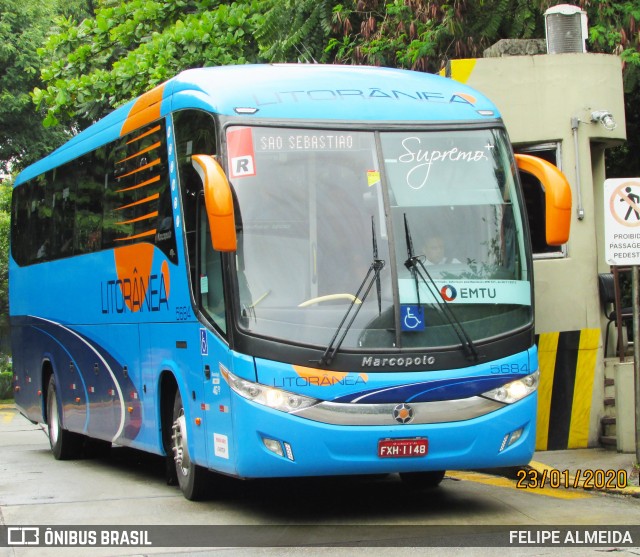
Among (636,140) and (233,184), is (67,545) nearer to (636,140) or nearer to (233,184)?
(233,184)

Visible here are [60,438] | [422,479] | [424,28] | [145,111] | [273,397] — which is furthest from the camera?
[424,28]

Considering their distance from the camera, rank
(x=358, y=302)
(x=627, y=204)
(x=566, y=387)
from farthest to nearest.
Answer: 1. (x=566, y=387)
2. (x=627, y=204)
3. (x=358, y=302)

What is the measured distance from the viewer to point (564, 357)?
1311cm

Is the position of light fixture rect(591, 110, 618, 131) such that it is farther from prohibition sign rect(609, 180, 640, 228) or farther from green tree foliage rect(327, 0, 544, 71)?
green tree foliage rect(327, 0, 544, 71)

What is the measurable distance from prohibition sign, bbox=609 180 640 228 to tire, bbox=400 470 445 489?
9.03 ft

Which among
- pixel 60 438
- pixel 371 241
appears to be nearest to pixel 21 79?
pixel 60 438

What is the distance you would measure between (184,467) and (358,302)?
8.84ft

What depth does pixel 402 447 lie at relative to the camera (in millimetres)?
8859

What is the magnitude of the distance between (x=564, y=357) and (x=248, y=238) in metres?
5.14

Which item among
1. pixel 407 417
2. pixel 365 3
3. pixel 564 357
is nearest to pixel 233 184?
pixel 407 417

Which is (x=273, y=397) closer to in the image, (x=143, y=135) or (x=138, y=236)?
(x=138, y=236)

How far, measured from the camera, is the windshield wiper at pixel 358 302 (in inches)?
345

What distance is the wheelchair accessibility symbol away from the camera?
354 inches

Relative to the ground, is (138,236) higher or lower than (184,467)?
higher
